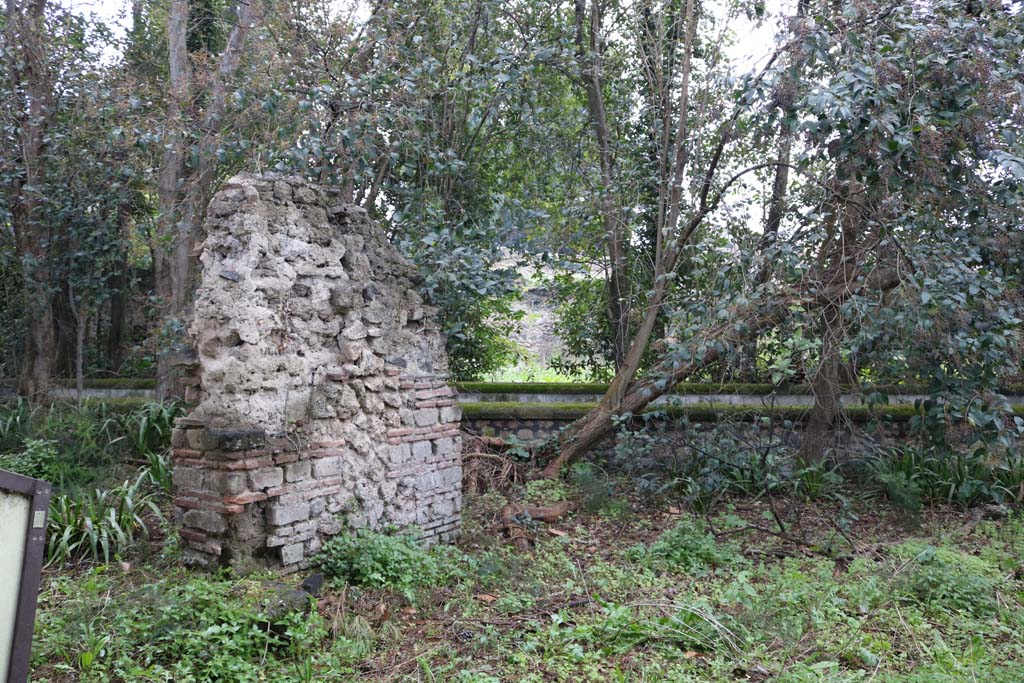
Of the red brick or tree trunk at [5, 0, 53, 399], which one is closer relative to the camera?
the red brick

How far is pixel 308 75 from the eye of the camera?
8.16 metres

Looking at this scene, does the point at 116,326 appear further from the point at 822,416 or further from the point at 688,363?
the point at 822,416

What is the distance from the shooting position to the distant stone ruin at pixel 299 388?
189 inches

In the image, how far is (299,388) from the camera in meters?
5.21

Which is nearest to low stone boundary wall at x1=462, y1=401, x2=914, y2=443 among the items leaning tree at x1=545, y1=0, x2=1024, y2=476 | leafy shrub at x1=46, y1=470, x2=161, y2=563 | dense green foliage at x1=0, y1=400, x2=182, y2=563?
leaning tree at x1=545, y1=0, x2=1024, y2=476

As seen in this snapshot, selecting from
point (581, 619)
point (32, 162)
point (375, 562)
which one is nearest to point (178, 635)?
point (375, 562)

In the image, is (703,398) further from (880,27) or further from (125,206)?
(125,206)

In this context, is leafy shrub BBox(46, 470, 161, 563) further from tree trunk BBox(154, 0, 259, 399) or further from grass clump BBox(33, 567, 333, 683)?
tree trunk BBox(154, 0, 259, 399)

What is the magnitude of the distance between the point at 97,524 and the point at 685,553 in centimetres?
444

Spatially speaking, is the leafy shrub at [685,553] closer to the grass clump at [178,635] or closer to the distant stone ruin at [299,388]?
the distant stone ruin at [299,388]

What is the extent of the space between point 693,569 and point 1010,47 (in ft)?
14.3

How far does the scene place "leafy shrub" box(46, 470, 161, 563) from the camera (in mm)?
5418

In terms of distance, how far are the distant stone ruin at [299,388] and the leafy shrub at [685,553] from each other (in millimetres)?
1642

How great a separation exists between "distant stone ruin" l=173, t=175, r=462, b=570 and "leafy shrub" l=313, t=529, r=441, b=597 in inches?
5.5
